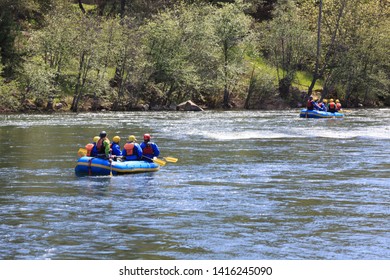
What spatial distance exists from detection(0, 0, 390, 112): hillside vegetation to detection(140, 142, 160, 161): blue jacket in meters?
33.4

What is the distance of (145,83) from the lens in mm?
68438

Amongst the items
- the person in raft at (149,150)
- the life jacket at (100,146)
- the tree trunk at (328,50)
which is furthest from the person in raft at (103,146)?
the tree trunk at (328,50)

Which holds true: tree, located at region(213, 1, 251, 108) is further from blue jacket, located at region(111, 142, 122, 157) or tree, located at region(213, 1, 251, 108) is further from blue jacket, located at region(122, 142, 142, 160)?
blue jacket, located at region(111, 142, 122, 157)

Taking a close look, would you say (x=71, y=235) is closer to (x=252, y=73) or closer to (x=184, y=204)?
(x=184, y=204)

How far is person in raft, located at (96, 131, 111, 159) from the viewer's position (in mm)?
23844

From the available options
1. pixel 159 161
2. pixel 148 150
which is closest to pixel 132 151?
pixel 148 150

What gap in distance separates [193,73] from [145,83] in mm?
5352

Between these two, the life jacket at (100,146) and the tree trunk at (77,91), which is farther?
the tree trunk at (77,91)

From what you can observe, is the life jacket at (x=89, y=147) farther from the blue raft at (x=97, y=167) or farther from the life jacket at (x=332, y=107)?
the life jacket at (x=332, y=107)

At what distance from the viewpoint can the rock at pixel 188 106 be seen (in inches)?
2660

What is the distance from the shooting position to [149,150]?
85.5ft

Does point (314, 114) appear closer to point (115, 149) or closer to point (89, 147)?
point (115, 149)

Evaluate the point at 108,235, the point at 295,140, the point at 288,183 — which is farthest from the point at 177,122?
the point at 108,235

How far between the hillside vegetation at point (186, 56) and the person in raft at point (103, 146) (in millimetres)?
34588
